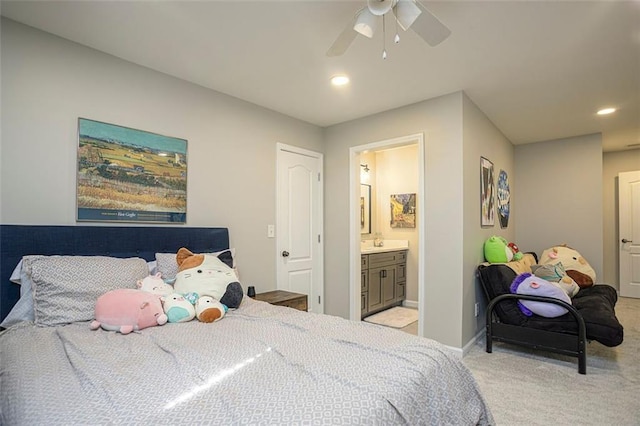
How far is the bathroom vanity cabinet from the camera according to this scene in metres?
4.45

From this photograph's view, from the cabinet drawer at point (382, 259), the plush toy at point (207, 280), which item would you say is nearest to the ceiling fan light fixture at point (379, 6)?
the plush toy at point (207, 280)

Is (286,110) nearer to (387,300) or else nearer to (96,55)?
(96,55)

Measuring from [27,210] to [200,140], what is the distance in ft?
4.41

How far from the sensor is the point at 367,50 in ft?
8.04

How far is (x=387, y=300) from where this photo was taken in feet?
15.9

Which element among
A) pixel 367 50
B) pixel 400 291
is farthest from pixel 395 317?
pixel 367 50

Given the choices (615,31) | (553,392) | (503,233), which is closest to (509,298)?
(553,392)

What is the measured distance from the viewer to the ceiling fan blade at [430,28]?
1.65 metres

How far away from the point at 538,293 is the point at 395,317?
1885 millimetres

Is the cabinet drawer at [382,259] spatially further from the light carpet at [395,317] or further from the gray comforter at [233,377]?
the gray comforter at [233,377]

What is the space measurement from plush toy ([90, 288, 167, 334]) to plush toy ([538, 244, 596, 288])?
4.59m

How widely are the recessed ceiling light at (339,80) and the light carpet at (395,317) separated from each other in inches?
113

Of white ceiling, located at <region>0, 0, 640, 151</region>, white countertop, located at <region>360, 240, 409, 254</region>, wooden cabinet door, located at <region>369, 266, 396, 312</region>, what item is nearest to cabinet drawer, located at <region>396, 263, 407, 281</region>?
wooden cabinet door, located at <region>369, 266, 396, 312</region>

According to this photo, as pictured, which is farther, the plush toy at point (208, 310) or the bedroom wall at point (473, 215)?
the bedroom wall at point (473, 215)
